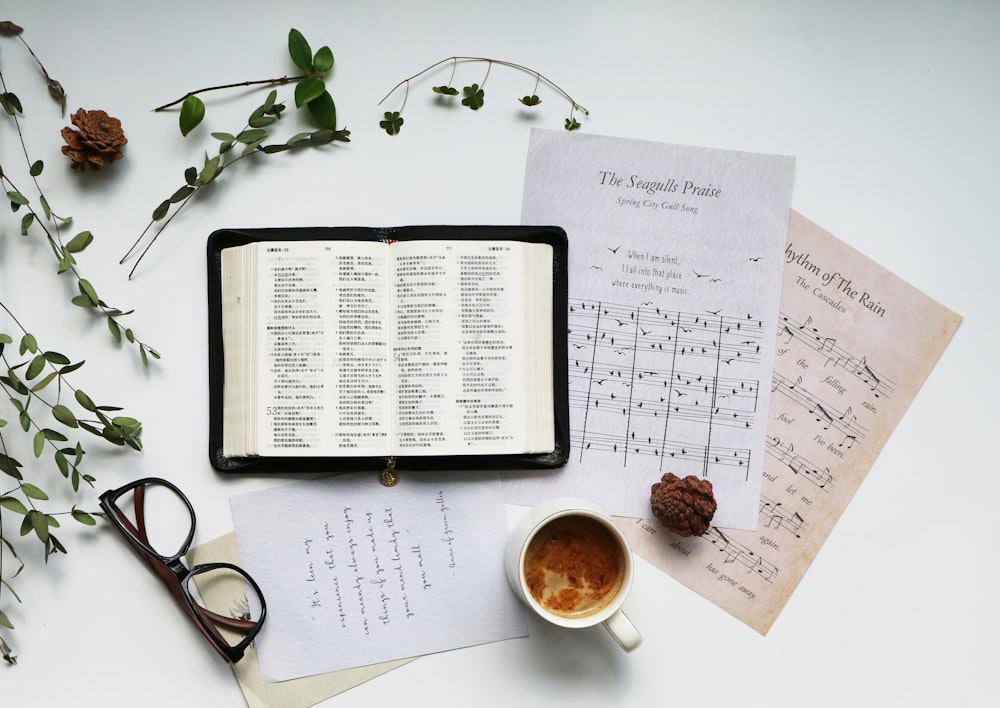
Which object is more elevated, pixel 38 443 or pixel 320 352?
pixel 320 352

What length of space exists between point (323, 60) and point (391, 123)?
0.12 m

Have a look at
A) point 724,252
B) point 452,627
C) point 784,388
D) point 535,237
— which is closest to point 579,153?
point 535,237

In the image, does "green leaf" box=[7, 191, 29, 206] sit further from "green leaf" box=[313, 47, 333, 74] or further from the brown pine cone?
the brown pine cone

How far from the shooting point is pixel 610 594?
93 centimetres

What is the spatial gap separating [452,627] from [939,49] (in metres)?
1.04

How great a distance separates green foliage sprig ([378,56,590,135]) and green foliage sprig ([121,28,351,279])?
0.06m

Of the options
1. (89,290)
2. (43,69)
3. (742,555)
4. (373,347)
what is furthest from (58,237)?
(742,555)

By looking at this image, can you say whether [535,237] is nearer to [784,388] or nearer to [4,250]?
[784,388]

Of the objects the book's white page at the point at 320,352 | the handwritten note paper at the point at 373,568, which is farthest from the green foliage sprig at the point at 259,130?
the handwritten note paper at the point at 373,568

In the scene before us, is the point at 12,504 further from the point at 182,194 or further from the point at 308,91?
the point at 308,91

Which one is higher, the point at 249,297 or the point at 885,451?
the point at 249,297

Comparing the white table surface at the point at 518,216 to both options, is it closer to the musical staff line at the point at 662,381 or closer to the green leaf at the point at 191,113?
the green leaf at the point at 191,113

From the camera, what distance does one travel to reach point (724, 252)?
40.1 inches

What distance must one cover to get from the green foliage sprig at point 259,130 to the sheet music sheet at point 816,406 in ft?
2.14
